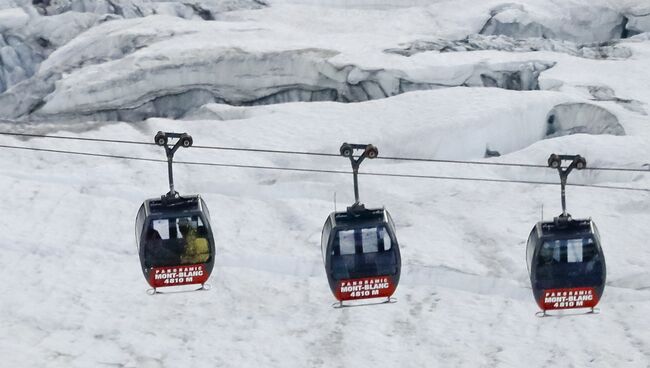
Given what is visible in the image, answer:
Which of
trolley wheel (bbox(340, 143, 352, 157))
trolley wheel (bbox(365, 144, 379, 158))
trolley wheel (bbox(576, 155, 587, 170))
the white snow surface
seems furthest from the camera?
the white snow surface

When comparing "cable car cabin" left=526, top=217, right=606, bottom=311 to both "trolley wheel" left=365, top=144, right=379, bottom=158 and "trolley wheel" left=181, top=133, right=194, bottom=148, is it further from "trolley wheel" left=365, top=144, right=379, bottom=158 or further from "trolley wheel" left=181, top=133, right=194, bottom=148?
"trolley wheel" left=181, top=133, right=194, bottom=148

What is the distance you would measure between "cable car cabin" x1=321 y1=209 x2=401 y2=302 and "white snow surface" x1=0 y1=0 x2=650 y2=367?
19.5ft

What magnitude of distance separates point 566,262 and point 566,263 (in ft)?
0.07

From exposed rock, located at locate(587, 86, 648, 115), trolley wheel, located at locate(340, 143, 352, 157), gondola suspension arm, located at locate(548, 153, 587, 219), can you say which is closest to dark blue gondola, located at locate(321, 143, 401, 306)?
trolley wheel, located at locate(340, 143, 352, 157)

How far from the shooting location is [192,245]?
20469mm

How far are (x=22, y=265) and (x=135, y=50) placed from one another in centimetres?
1241

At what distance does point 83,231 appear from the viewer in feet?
99.9

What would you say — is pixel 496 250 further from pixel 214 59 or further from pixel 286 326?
pixel 214 59

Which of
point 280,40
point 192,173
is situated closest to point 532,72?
point 280,40

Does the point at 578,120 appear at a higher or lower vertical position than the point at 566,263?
higher

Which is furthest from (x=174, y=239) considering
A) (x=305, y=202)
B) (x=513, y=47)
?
(x=513, y=47)

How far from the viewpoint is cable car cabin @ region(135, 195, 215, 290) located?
20078 mm

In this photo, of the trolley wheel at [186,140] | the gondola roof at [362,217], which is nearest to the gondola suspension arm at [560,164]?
the gondola roof at [362,217]

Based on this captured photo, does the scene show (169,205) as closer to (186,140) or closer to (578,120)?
(186,140)
